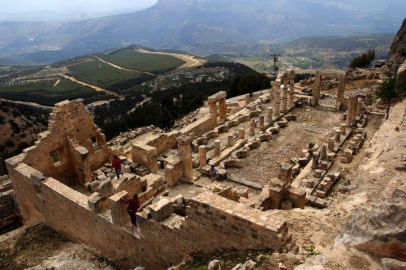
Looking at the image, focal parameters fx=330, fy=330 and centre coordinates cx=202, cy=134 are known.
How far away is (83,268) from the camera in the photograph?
1130cm

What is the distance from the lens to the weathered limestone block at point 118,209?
34.1 feet

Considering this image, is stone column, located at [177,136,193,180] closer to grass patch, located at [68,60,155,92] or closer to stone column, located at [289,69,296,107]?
stone column, located at [289,69,296,107]

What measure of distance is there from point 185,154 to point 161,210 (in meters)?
7.33

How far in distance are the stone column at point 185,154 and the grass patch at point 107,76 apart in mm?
71486

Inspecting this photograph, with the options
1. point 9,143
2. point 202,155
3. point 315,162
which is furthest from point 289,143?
point 9,143

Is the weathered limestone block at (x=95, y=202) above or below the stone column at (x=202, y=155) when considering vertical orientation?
above

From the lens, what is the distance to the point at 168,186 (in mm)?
16531

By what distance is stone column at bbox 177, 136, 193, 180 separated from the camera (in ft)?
54.2

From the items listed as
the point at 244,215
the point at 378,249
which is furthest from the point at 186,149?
the point at 378,249

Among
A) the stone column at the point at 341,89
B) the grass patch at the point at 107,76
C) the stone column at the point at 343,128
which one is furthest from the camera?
the grass patch at the point at 107,76

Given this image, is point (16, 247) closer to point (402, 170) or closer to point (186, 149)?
point (186, 149)

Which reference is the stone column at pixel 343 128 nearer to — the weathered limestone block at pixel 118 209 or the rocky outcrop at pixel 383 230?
the rocky outcrop at pixel 383 230

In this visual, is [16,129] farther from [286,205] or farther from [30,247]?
[286,205]

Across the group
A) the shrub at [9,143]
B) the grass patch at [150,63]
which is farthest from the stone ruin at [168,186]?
the grass patch at [150,63]
